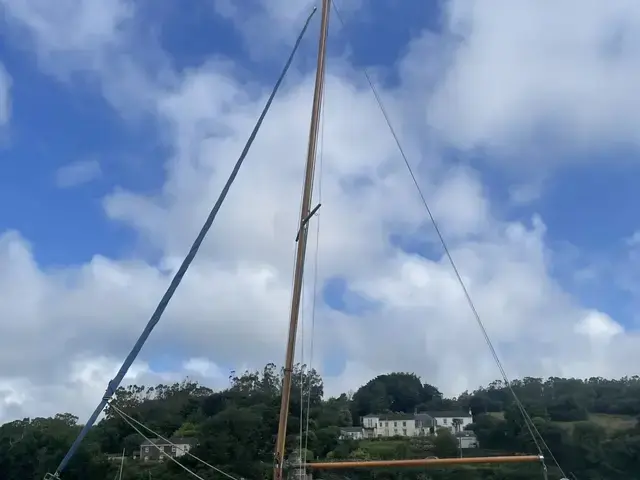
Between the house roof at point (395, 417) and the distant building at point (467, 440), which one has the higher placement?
the house roof at point (395, 417)

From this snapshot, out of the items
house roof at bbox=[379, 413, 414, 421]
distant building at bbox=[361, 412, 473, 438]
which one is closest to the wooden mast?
distant building at bbox=[361, 412, 473, 438]

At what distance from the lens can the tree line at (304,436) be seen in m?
73.1

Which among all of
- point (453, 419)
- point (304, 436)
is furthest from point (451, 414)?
point (304, 436)

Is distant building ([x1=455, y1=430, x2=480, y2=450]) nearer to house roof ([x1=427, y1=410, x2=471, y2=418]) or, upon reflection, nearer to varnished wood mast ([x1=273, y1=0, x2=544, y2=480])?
house roof ([x1=427, y1=410, x2=471, y2=418])

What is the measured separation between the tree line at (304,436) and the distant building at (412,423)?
720 centimetres

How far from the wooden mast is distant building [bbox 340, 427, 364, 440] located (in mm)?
74044

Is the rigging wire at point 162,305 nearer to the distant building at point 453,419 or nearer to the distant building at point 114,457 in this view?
the distant building at point 114,457

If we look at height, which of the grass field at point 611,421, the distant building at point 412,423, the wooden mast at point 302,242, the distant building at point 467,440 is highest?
the distant building at point 412,423

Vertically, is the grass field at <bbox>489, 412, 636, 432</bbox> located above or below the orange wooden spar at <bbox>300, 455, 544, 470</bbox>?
above

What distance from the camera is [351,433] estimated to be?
9825 centimetres

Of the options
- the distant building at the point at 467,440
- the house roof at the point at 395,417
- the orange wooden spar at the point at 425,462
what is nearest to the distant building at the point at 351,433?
the distant building at the point at 467,440

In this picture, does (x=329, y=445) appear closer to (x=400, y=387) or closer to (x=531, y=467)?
(x=531, y=467)

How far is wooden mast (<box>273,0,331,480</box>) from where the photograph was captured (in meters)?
13.9

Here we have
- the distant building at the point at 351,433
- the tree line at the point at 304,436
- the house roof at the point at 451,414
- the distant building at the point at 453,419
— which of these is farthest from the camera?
the house roof at the point at 451,414
